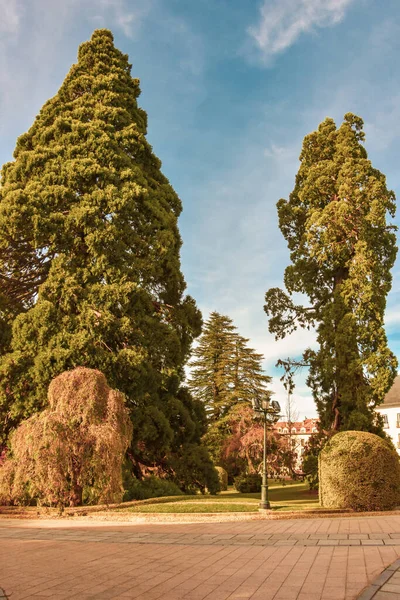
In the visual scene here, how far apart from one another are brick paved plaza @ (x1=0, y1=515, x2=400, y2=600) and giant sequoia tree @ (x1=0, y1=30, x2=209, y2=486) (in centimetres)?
584

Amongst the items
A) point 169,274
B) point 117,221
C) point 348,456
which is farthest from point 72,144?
point 348,456

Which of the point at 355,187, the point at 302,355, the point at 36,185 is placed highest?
the point at 355,187

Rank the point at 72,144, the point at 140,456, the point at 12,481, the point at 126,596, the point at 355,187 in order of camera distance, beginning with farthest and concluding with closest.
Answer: the point at 355,187, the point at 72,144, the point at 140,456, the point at 12,481, the point at 126,596

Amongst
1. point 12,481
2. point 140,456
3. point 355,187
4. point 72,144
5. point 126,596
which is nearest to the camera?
point 126,596

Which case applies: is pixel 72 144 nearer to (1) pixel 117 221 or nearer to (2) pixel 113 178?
(2) pixel 113 178

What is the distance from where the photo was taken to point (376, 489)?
1307 centimetres

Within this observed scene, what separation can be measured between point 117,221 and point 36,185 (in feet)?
11.1

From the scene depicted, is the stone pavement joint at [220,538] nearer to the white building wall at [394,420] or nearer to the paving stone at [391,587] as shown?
the paving stone at [391,587]

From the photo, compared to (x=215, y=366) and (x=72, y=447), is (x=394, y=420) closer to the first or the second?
(x=215, y=366)

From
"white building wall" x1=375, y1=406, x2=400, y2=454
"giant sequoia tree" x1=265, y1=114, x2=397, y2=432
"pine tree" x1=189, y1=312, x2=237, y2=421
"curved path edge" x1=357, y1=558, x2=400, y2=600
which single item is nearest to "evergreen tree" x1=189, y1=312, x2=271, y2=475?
"pine tree" x1=189, y1=312, x2=237, y2=421

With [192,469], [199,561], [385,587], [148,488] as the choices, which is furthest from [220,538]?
[192,469]

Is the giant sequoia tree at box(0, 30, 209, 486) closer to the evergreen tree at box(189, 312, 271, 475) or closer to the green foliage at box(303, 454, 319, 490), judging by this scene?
the green foliage at box(303, 454, 319, 490)

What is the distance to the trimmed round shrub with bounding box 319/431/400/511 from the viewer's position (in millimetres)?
13008

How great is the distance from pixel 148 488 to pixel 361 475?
710 cm
